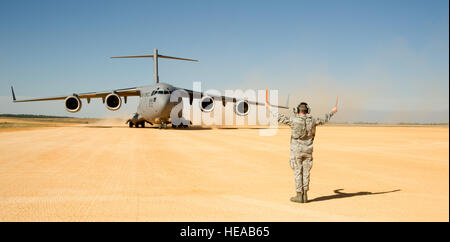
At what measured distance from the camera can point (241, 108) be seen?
2872cm

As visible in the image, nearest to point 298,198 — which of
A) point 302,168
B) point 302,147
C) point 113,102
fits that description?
point 302,168

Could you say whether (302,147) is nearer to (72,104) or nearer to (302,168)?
(302,168)

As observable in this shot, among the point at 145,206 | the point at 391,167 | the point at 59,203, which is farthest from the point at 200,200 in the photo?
the point at 391,167

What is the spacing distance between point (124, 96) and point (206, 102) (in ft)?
25.9

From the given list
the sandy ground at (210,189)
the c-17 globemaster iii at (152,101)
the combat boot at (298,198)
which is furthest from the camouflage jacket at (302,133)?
the c-17 globemaster iii at (152,101)

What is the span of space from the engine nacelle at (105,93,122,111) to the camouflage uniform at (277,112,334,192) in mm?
23067

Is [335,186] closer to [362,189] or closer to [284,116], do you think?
[362,189]

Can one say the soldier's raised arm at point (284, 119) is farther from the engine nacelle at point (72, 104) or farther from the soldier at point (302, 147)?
the engine nacelle at point (72, 104)

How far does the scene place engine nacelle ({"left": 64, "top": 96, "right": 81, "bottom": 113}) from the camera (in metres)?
27.1

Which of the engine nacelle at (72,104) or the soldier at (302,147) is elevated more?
the engine nacelle at (72,104)

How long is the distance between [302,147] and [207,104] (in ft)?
77.8

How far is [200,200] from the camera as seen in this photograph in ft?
15.5

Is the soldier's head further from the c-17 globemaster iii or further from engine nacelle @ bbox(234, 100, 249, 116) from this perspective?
engine nacelle @ bbox(234, 100, 249, 116)

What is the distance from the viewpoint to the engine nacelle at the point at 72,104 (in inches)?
1066
